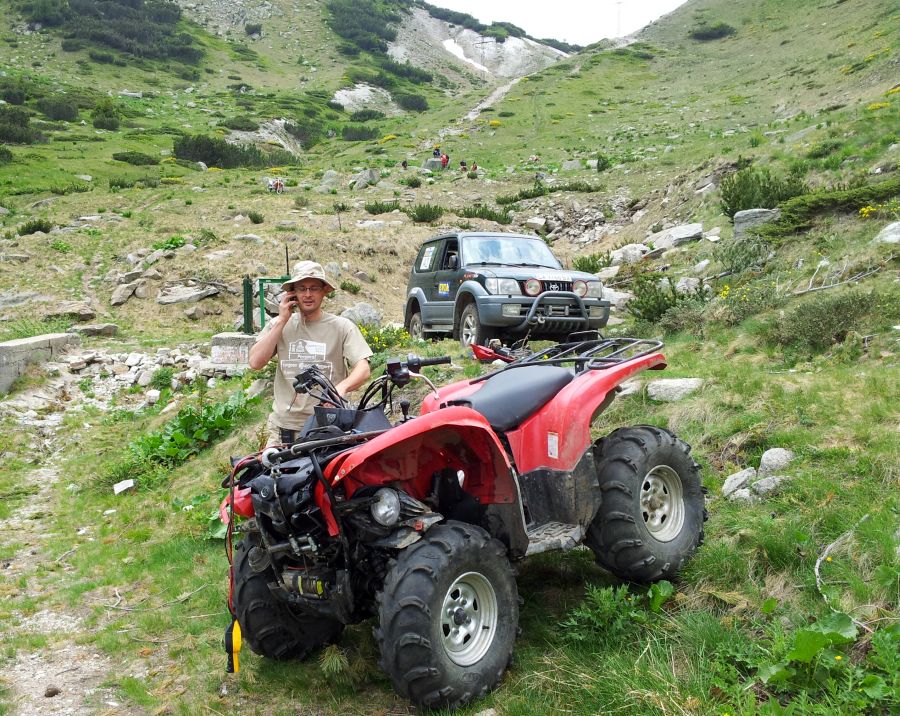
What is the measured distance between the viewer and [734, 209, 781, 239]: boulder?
11408mm

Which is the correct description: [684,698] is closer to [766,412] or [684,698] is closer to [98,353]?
[766,412]

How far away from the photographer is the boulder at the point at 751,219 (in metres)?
11.4

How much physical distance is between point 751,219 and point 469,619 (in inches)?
422

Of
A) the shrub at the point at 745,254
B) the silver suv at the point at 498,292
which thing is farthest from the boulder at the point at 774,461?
the shrub at the point at 745,254

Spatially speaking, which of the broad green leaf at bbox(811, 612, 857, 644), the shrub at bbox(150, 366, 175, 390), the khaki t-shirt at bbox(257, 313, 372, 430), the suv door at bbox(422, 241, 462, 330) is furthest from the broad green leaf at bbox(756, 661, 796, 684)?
the shrub at bbox(150, 366, 175, 390)

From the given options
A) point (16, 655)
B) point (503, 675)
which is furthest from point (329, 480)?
point (16, 655)

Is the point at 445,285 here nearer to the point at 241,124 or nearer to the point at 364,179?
the point at 364,179

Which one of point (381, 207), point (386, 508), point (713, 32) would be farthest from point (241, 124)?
point (386, 508)

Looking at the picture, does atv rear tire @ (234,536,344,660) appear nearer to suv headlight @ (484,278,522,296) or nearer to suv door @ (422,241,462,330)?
suv headlight @ (484,278,522,296)

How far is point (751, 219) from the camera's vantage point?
38.6ft

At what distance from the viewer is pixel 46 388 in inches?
436

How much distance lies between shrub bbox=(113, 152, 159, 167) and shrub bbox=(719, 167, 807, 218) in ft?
125

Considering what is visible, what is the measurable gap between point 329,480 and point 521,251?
24.4 feet

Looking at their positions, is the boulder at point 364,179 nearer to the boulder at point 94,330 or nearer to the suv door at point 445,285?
the boulder at point 94,330
